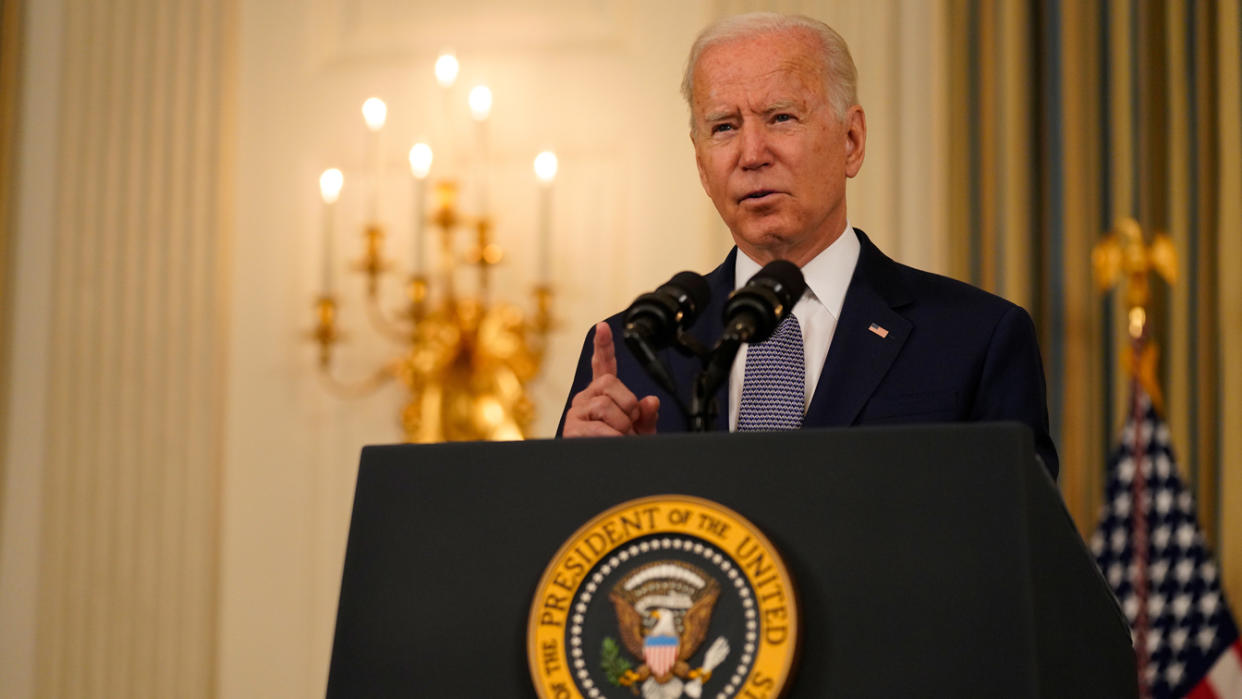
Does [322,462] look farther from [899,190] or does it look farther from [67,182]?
[899,190]

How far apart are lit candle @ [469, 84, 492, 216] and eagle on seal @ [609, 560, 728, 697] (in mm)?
3669

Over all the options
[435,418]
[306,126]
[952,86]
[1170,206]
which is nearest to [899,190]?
[952,86]

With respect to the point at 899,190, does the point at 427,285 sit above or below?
below

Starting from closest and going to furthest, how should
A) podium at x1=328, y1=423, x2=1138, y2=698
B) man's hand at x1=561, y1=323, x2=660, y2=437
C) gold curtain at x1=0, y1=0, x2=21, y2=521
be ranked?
podium at x1=328, y1=423, x2=1138, y2=698
man's hand at x1=561, y1=323, x2=660, y2=437
gold curtain at x1=0, y1=0, x2=21, y2=521

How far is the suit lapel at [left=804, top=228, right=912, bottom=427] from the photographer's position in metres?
1.76

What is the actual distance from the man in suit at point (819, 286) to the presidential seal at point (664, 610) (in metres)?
0.56

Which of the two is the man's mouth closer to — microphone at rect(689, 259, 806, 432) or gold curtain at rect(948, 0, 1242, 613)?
microphone at rect(689, 259, 806, 432)

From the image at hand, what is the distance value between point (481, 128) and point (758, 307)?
12.0 feet

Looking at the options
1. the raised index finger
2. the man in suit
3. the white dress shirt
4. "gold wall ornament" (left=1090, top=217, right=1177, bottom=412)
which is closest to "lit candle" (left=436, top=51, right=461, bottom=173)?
"gold wall ornament" (left=1090, top=217, right=1177, bottom=412)

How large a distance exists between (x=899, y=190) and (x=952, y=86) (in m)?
0.36

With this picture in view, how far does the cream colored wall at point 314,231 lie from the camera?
462 centimetres

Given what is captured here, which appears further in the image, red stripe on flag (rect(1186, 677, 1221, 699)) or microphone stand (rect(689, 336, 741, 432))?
red stripe on flag (rect(1186, 677, 1221, 699))

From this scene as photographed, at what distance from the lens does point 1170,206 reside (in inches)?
157

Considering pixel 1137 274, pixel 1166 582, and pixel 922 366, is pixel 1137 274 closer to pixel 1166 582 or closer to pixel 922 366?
pixel 1166 582
